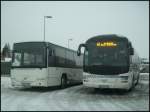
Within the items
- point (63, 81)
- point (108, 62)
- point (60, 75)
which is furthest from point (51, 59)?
point (108, 62)

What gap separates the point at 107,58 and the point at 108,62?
0.26m

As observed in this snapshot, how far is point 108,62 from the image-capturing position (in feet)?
61.3

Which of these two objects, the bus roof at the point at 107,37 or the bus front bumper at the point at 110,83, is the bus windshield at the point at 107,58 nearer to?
the bus roof at the point at 107,37

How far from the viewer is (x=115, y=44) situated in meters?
19.0

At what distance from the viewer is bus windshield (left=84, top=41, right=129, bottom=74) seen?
60.8 feet

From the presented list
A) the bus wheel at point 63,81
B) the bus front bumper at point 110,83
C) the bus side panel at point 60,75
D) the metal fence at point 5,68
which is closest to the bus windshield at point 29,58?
the bus side panel at point 60,75

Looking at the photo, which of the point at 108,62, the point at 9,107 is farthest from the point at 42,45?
the point at 9,107

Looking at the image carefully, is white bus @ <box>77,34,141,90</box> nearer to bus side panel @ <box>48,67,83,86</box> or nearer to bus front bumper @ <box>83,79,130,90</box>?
bus front bumper @ <box>83,79,130,90</box>

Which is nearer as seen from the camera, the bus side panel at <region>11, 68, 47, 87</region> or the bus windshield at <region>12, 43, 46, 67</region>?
the bus side panel at <region>11, 68, 47, 87</region>

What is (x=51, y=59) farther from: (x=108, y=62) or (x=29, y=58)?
(x=108, y=62)

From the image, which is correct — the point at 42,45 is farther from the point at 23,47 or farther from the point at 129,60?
the point at 129,60

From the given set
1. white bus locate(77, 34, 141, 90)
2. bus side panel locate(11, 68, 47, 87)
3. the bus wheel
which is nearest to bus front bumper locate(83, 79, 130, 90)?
white bus locate(77, 34, 141, 90)

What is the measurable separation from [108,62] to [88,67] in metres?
1.20

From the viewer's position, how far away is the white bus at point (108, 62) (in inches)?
726
